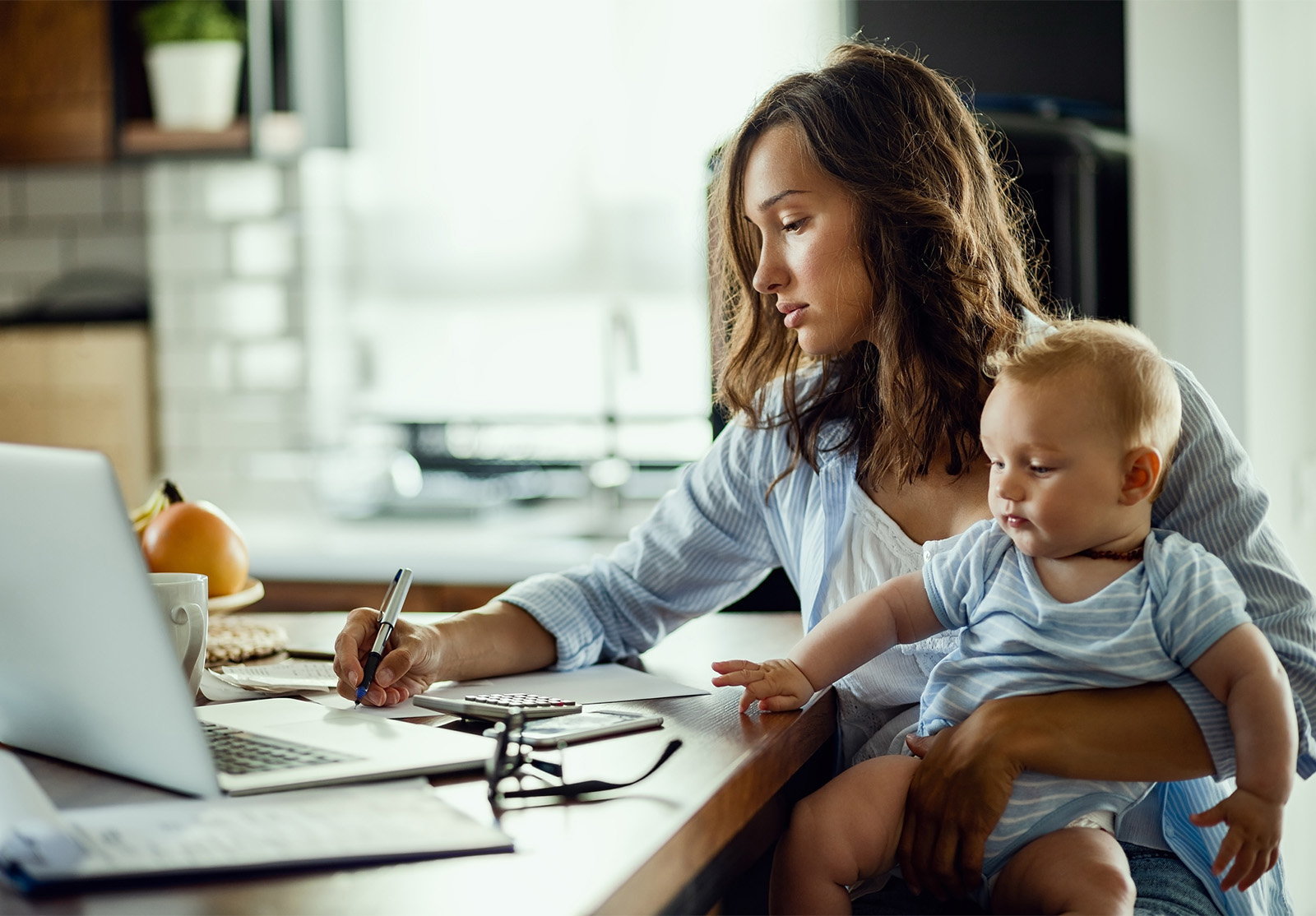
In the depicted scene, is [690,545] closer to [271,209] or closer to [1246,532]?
[1246,532]

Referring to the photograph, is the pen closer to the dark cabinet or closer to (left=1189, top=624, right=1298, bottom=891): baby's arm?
(left=1189, top=624, right=1298, bottom=891): baby's arm

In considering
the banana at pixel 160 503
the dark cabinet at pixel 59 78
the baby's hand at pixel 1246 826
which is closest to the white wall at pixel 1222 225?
the baby's hand at pixel 1246 826

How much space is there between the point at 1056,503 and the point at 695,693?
1.27ft

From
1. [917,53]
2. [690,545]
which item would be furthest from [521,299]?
[690,545]

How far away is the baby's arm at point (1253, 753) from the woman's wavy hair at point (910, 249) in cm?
39

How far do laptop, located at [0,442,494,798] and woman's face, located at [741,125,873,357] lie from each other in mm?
626

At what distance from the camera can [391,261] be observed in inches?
148

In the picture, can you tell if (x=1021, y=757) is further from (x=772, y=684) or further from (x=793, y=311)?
(x=793, y=311)

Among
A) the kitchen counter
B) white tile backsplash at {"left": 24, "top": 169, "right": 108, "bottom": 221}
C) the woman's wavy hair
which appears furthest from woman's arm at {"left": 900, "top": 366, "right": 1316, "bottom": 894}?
white tile backsplash at {"left": 24, "top": 169, "right": 108, "bottom": 221}

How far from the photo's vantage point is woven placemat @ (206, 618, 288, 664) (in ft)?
4.63

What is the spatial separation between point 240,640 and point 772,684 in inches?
25.7

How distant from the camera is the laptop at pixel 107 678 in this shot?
2.66 feet

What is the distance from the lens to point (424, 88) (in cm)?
370

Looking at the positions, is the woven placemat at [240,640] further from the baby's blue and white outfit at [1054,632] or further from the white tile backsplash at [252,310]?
the white tile backsplash at [252,310]
